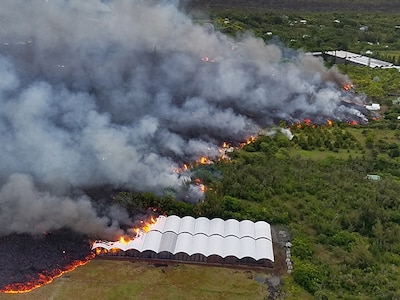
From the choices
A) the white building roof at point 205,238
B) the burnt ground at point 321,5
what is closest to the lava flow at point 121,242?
the white building roof at point 205,238

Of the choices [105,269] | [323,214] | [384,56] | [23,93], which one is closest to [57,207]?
[105,269]

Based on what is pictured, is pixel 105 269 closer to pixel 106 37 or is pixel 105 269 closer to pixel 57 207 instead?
pixel 57 207

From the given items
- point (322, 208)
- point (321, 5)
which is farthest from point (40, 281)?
point (321, 5)

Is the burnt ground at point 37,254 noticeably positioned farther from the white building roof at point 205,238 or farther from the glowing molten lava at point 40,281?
the white building roof at point 205,238

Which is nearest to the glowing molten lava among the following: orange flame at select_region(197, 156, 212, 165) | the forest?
the forest

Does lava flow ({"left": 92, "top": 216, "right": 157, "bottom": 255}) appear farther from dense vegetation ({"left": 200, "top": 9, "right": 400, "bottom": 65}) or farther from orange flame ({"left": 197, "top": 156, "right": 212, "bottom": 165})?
dense vegetation ({"left": 200, "top": 9, "right": 400, "bottom": 65})

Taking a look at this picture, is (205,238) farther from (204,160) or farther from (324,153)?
(324,153)

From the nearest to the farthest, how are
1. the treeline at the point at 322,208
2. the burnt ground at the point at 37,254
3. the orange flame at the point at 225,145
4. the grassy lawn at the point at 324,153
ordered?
the burnt ground at the point at 37,254 → the treeline at the point at 322,208 → the grassy lawn at the point at 324,153 → the orange flame at the point at 225,145

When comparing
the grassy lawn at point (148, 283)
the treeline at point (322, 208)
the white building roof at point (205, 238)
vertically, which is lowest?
the treeline at point (322, 208)
